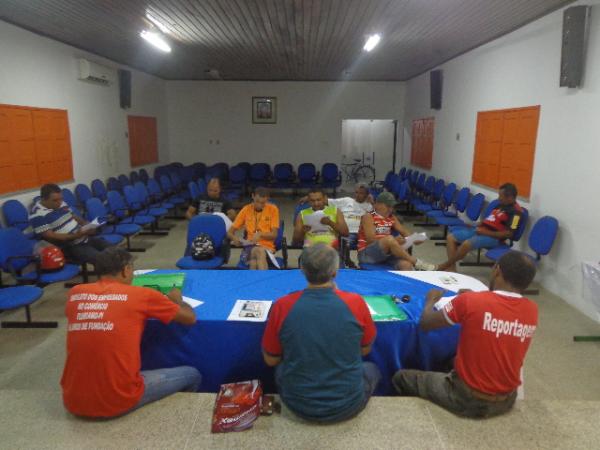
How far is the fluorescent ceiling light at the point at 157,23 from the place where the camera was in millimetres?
5238

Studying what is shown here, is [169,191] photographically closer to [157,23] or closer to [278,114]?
[157,23]

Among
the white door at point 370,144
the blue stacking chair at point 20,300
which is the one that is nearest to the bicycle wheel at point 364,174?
the white door at point 370,144

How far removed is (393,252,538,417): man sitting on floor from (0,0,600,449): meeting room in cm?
1

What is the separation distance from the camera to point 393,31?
5.93 meters

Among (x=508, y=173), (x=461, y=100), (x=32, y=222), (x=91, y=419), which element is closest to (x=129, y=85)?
(x=32, y=222)

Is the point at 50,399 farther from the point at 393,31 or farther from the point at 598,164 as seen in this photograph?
the point at 393,31

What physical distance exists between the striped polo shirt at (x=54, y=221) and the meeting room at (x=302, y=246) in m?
0.02

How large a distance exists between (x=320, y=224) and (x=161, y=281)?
2.07 meters

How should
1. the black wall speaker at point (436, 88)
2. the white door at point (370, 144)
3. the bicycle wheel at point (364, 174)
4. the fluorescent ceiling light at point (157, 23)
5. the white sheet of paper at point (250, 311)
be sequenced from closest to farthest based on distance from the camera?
the white sheet of paper at point (250, 311), the fluorescent ceiling light at point (157, 23), the black wall speaker at point (436, 88), the white door at point (370, 144), the bicycle wheel at point (364, 174)

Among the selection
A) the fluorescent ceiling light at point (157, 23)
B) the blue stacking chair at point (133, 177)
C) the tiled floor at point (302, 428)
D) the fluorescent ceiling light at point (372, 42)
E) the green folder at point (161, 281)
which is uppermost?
the fluorescent ceiling light at point (372, 42)

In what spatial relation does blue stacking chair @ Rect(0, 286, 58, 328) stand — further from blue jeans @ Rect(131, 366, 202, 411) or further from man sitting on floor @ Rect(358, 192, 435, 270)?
man sitting on floor @ Rect(358, 192, 435, 270)

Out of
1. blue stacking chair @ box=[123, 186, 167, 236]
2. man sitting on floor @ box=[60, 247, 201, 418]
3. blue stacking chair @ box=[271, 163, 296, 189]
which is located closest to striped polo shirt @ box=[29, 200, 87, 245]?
blue stacking chair @ box=[123, 186, 167, 236]

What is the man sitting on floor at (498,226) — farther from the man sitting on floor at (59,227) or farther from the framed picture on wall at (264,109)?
the framed picture on wall at (264,109)

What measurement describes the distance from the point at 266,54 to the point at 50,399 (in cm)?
689
